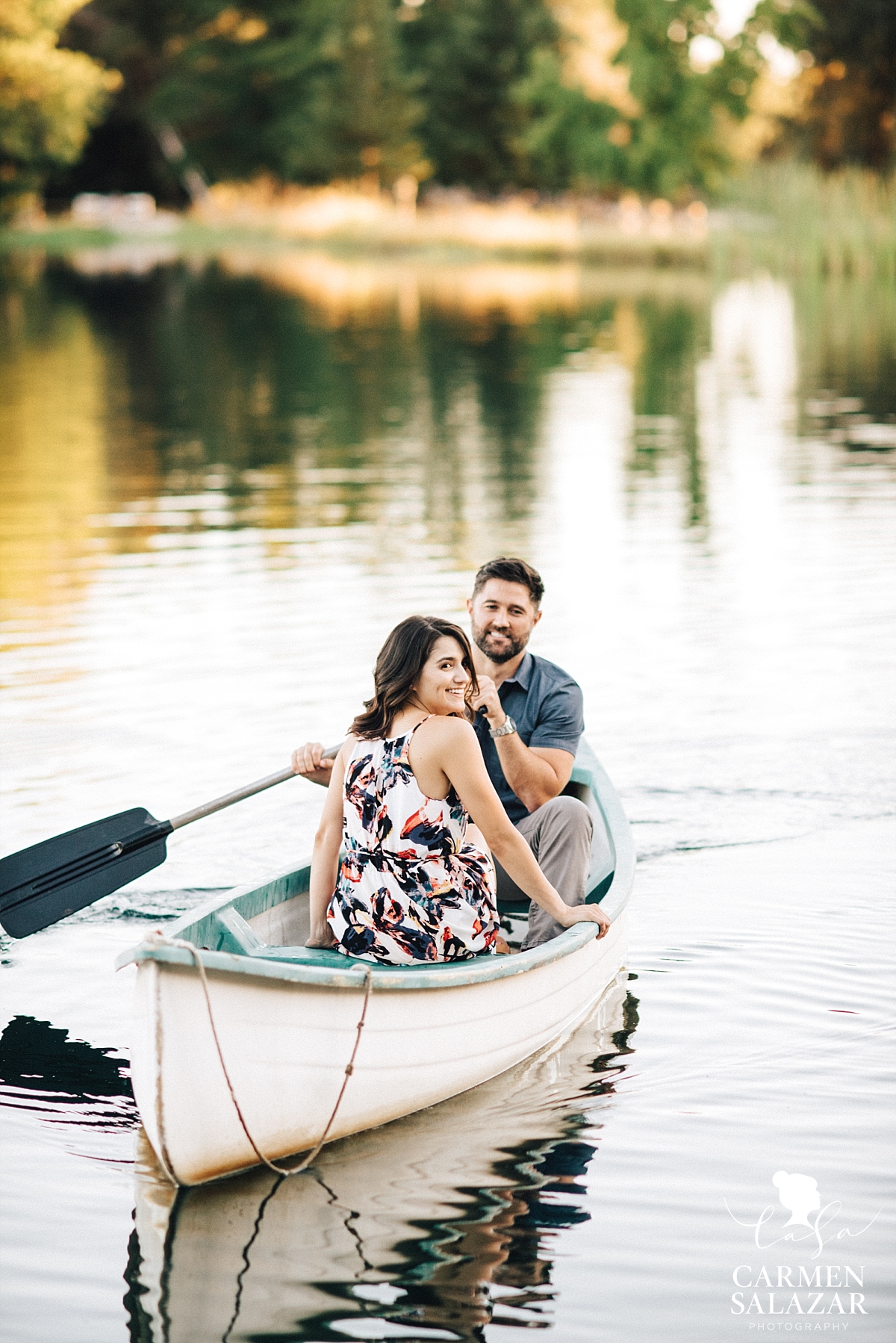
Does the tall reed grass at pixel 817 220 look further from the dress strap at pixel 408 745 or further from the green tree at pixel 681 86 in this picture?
the dress strap at pixel 408 745

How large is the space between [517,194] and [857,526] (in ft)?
183

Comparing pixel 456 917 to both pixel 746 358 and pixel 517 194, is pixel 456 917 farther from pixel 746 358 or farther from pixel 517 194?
pixel 517 194

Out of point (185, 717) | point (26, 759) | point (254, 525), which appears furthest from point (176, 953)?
point (254, 525)

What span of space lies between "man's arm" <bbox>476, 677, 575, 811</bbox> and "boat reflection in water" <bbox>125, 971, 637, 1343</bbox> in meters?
1.00

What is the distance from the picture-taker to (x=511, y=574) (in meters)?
5.40

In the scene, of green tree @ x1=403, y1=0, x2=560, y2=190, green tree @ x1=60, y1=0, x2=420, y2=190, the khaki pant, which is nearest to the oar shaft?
the khaki pant

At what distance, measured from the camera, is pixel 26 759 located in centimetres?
795

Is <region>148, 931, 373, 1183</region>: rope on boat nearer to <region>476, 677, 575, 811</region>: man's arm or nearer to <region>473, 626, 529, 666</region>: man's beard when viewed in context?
<region>476, 677, 575, 811</region>: man's arm

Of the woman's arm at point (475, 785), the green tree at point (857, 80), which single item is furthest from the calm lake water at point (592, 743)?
the green tree at point (857, 80)

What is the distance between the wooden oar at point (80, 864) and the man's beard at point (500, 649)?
2.51 feet

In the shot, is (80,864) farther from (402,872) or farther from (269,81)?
(269,81)

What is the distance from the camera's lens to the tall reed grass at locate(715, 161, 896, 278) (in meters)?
32.8

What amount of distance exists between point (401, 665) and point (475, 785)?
0.38m

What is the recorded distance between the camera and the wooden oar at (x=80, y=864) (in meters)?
5.60
